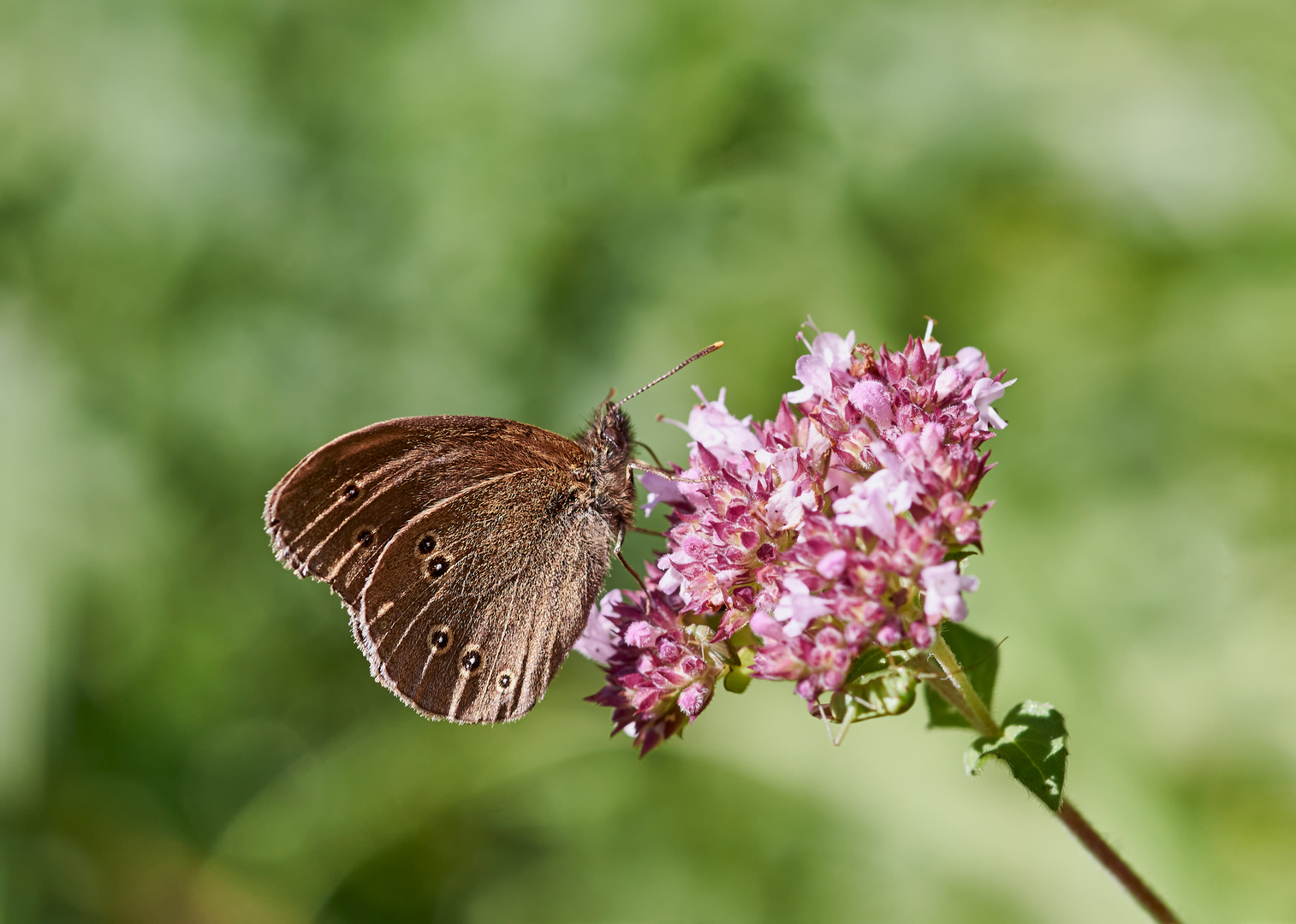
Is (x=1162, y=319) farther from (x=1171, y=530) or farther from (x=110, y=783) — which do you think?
(x=110, y=783)

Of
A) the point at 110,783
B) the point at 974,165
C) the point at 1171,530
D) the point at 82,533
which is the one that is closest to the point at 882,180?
the point at 974,165

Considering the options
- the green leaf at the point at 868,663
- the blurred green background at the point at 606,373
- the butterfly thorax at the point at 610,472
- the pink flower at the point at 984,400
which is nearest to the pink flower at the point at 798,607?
the green leaf at the point at 868,663

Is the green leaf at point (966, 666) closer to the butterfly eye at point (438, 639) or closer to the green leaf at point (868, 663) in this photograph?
the green leaf at point (868, 663)

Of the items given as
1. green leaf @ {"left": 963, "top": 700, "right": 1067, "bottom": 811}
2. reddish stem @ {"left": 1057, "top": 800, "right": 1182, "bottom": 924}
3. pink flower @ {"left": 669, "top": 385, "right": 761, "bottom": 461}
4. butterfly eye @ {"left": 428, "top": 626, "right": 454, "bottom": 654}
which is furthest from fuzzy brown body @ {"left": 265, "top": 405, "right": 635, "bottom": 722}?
reddish stem @ {"left": 1057, "top": 800, "right": 1182, "bottom": 924}

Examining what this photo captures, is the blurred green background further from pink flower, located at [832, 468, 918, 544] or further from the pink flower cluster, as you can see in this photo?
pink flower, located at [832, 468, 918, 544]

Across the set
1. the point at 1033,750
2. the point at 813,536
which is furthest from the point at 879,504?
the point at 1033,750
